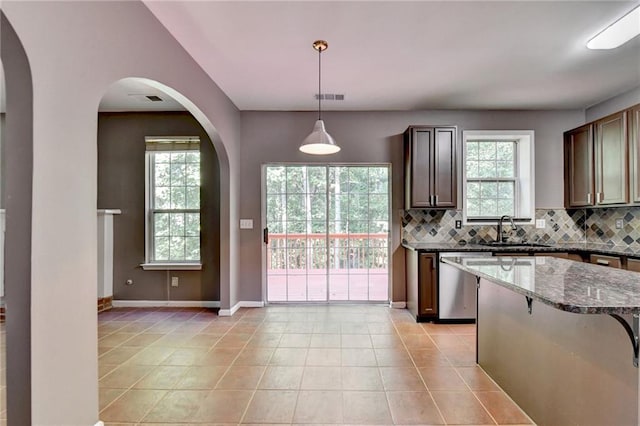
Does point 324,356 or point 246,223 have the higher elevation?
point 246,223

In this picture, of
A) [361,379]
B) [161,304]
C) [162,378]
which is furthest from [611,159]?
[161,304]

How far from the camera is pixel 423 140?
4137 millimetres

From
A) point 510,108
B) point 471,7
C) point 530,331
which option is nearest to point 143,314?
point 530,331

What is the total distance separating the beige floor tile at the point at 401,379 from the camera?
7.70ft

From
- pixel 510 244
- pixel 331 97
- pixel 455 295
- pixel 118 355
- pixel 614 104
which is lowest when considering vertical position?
pixel 118 355

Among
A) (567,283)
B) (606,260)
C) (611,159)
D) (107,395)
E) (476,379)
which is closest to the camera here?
(567,283)

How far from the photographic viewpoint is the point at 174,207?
4.55 m

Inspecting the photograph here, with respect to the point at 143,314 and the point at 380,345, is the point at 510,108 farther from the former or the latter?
the point at 143,314

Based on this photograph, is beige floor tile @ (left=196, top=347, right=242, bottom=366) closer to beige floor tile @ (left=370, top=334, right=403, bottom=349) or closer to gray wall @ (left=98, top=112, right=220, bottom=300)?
beige floor tile @ (left=370, top=334, right=403, bottom=349)

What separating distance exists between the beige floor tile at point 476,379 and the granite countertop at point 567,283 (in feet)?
2.89

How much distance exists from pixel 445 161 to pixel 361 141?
114cm

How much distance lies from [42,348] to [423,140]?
399 cm

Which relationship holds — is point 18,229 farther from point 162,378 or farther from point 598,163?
point 598,163

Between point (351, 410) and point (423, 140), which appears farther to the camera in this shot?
point (423, 140)
